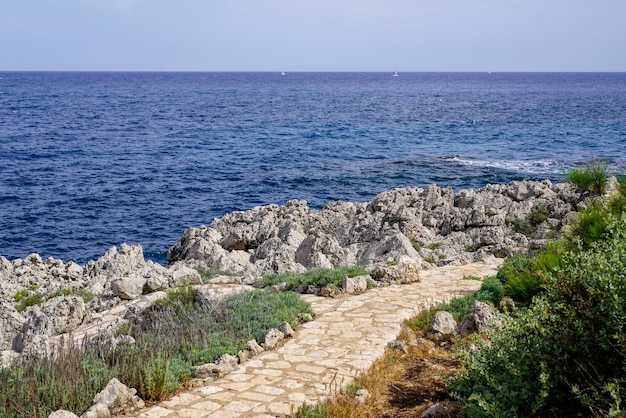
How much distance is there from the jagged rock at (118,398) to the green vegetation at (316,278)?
4.98 metres

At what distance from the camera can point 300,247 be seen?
1563 centimetres

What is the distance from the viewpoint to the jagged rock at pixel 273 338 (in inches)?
340

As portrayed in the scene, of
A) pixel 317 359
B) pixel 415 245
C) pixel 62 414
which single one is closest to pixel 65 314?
pixel 62 414

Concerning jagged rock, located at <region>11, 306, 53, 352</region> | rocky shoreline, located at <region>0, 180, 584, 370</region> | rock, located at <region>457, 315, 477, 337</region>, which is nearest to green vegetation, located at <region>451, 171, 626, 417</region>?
rock, located at <region>457, 315, 477, 337</region>

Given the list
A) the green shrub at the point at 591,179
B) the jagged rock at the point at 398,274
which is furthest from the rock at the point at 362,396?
the green shrub at the point at 591,179

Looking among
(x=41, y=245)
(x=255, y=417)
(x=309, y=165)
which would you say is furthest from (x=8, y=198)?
(x=255, y=417)

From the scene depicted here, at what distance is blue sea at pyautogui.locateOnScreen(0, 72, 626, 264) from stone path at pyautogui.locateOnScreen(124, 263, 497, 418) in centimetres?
1518

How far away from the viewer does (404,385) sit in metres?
7.44

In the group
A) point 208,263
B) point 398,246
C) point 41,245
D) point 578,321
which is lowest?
point 41,245

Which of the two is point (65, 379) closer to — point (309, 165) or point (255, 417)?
point (255, 417)

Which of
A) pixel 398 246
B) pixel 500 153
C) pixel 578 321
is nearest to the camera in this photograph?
pixel 578 321

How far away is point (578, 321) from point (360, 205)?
697 inches

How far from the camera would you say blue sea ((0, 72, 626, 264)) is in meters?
29.8

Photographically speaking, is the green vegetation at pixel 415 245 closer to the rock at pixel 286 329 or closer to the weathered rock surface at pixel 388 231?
the weathered rock surface at pixel 388 231
